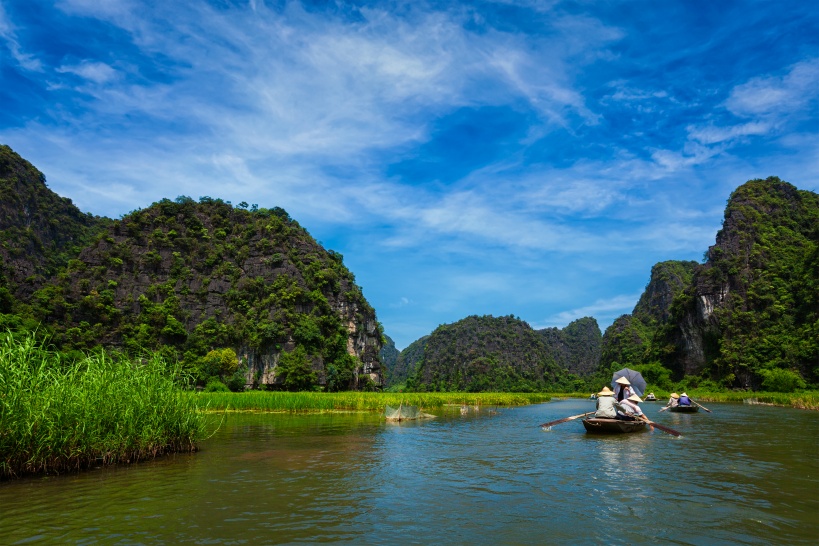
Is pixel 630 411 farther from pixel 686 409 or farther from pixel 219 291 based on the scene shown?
pixel 219 291

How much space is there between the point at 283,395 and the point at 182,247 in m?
47.8

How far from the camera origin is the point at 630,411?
19.0 m

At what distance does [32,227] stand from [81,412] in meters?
88.5

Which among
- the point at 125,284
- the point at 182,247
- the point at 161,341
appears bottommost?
the point at 161,341

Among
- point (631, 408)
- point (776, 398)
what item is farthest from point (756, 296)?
point (631, 408)

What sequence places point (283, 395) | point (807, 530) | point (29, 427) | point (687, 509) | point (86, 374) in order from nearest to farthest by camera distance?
point (807, 530) → point (687, 509) → point (29, 427) → point (86, 374) → point (283, 395)

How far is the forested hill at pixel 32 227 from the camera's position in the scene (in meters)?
68.1

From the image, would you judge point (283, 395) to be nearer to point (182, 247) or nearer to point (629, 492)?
point (629, 492)

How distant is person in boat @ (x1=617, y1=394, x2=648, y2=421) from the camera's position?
713 inches

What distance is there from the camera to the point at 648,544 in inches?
234

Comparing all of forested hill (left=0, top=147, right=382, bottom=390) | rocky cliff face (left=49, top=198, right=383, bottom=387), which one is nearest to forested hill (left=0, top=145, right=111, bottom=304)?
forested hill (left=0, top=147, right=382, bottom=390)

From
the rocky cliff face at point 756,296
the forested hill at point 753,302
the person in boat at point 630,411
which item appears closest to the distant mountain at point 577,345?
the forested hill at point 753,302

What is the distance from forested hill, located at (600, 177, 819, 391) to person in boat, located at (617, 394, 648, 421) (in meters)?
43.3

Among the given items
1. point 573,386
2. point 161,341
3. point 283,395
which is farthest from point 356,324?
point 573,386
